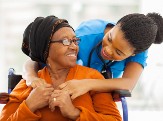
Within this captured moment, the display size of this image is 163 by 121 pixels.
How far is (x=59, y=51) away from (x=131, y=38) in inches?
15.1

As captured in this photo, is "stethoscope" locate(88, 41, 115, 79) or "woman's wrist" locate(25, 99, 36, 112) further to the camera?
"stethoscope" locate(88, 41, 115, 79)

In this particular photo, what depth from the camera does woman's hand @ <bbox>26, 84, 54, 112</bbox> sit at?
1597mm

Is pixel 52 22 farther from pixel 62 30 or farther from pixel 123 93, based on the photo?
pixel 123 93

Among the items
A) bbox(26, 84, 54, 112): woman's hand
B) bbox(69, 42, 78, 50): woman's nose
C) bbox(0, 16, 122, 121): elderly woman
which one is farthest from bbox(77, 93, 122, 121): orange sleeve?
bbox(69, 42, 78, 50): woman's nose

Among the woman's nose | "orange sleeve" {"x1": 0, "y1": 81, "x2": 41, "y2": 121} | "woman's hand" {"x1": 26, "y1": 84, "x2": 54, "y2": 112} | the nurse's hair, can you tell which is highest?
the nurse's hair

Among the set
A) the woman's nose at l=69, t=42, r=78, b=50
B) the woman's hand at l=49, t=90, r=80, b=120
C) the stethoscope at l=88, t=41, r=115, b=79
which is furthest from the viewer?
the stethoscope at l=88, t=41, r=115, b=79

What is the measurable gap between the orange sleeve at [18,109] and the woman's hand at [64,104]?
12 cm

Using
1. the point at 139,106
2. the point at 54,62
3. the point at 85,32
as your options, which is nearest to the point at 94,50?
the point at 85,32

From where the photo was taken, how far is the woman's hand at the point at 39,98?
1.60m

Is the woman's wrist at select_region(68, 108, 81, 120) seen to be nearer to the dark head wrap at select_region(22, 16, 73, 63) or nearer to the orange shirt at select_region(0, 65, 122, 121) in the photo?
the orange shirt at select_region(0, 65, 122, 121)

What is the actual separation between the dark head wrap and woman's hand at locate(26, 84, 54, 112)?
0.19 metres

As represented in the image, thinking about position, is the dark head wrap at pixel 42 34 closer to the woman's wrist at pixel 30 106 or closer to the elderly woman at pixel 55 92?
the elderly woman at pixel 55 92

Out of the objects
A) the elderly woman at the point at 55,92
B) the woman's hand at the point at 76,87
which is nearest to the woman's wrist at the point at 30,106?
the elderly woman at the point at 55,92

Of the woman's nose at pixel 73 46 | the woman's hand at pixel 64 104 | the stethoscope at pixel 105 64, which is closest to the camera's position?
the woman's hand at pixel 64 104
